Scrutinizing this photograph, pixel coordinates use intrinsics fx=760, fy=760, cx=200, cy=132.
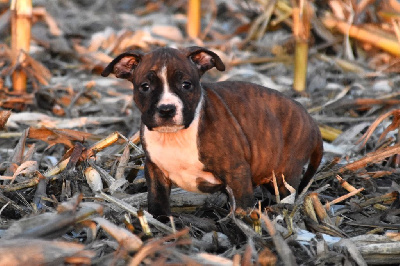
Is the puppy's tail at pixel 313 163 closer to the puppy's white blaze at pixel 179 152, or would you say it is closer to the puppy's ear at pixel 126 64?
the puppy's white blaze at pixel 179 152

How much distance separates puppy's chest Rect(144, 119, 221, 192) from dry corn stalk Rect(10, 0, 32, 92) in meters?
3.02

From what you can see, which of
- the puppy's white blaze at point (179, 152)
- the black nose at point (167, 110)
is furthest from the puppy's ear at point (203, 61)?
the black nose at point (167, 110)

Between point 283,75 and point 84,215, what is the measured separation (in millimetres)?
5346

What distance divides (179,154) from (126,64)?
0.74 m

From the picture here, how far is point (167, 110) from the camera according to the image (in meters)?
4.49

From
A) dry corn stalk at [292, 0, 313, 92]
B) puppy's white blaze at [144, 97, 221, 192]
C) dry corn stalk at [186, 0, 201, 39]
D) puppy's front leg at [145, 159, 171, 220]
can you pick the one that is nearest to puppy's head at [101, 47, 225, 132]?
puppy's white blaze at [144, 97, 221, 192]

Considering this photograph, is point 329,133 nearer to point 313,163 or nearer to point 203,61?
point 313,163

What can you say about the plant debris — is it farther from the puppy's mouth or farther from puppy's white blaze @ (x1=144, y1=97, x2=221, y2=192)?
the puppy's mouth

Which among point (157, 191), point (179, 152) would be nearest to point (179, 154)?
point (179, 152)

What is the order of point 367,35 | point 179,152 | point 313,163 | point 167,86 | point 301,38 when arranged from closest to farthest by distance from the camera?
point 167,86, point 179,152, point 313,163, point 301,38, point 367,35

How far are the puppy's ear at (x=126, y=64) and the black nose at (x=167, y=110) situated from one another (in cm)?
56

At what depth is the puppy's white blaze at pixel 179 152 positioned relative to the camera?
4.77m

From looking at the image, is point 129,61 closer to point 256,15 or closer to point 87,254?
point 87,254

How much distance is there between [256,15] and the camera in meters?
10.2
